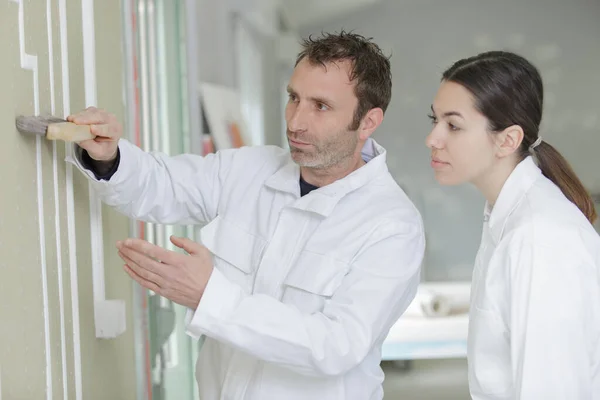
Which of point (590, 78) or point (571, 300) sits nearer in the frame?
point (571, 300)

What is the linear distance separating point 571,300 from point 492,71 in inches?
20.4

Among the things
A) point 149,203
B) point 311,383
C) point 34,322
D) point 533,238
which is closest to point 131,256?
point 34,322

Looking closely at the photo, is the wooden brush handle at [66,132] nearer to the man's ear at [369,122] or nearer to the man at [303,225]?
the man at [303,225]

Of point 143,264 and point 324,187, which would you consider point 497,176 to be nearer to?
point 324,187

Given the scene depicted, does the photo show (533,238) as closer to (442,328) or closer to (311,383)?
(311,383)

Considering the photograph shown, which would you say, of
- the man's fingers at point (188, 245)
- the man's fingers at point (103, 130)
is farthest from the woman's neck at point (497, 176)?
the man's fingers at point (103, 130)

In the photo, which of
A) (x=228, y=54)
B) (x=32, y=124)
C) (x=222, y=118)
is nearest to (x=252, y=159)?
(x=32, y=124)

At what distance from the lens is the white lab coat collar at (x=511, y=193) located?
66.0 inches

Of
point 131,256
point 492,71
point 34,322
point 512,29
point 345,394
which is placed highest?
point 512,29

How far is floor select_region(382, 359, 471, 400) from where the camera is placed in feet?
16.5

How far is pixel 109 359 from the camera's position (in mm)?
2037

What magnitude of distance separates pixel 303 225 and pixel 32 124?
714mm

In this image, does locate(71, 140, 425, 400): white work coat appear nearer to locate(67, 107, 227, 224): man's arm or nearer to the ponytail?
locate(67, 107, 227, 224): man's arm

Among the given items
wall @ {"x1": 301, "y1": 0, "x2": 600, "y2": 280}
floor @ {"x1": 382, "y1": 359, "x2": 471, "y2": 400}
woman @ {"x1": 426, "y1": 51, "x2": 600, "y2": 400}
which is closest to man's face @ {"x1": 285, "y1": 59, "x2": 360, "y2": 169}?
woman @ {"x1": 426, "y1": 51, "x2": 600, "y2": 400}
